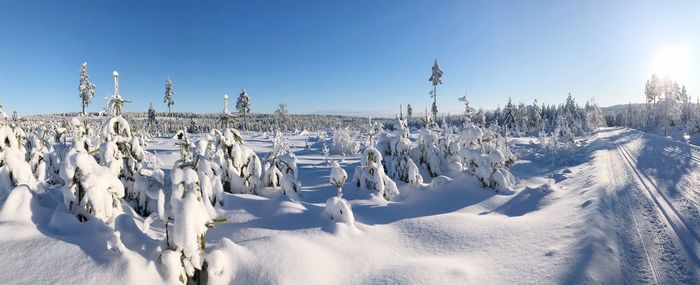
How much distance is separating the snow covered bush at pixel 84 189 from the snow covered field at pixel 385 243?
21 centimetres

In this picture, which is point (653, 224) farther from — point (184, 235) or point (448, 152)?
point (184, 235)

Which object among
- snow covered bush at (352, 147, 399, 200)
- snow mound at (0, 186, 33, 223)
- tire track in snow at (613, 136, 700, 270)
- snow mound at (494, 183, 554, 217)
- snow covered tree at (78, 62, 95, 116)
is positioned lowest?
tire track in snow at (613, 136, 700, 270)

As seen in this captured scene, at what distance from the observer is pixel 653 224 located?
904 cm

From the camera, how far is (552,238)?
7.29 m

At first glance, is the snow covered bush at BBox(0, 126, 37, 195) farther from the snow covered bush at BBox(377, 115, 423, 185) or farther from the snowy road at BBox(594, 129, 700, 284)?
the snowy road at BBox(594, 129, 700, 284)

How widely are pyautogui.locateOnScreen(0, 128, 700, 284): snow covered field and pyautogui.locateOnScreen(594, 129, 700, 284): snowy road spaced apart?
4 cm

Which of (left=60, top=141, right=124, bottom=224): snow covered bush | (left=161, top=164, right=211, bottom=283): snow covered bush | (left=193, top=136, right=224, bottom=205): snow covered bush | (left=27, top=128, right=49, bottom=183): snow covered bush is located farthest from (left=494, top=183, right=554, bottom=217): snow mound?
(left=27, top=128, right=49, bottom=183): snow covered bush

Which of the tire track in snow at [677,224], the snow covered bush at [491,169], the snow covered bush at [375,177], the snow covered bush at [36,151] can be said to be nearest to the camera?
the tire track in snow at [677,224]

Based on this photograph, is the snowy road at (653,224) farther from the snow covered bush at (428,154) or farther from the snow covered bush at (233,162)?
the snow covered bush at (233,162)

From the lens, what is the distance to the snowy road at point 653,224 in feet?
20.7

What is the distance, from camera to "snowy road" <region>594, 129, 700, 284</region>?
248 inches

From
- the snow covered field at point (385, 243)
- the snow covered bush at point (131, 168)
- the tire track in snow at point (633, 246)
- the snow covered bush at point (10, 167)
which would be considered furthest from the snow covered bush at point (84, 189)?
the tire track in snow at point (633, 246)

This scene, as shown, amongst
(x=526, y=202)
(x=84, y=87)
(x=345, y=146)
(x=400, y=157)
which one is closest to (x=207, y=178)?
(x=400, y=157)

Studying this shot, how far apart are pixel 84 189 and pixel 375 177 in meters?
7.57
